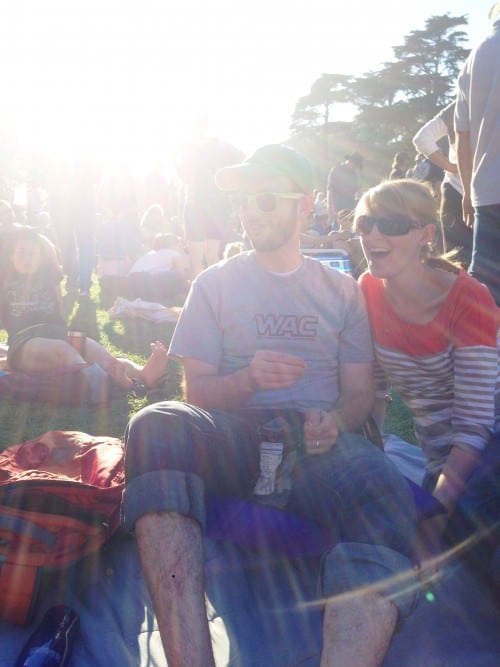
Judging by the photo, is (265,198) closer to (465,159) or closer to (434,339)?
(434,339)

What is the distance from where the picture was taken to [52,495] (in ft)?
7.37

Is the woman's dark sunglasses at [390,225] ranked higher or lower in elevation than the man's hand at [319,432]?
higher

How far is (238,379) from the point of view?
7.70 ft

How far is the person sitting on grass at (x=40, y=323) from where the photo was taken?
14.3 feet

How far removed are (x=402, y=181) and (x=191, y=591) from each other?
5.11 ft

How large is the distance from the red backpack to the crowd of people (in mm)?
405

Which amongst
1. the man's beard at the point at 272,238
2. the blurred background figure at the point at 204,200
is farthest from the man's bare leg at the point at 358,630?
the blurred background figure at the point at 204,200

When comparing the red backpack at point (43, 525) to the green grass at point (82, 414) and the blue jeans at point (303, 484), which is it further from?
the green grass at point (82, 414)

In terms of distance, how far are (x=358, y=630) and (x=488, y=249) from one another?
2.25 metres

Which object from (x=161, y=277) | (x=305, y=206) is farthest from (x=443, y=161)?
(x=161, y=277)

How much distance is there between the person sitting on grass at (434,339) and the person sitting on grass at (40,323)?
2.20 m

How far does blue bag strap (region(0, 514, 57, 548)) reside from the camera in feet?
7.00

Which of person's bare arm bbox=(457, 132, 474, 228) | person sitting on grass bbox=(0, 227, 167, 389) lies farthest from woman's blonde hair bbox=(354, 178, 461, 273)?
person sitting on grass bbox=(0, 227, 167, 389)

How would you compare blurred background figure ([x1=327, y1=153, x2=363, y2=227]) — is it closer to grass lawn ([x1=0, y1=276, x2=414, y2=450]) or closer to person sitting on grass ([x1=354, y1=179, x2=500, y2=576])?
grass lawn ([x1=0, y1=276, x2=414, y2=450])
